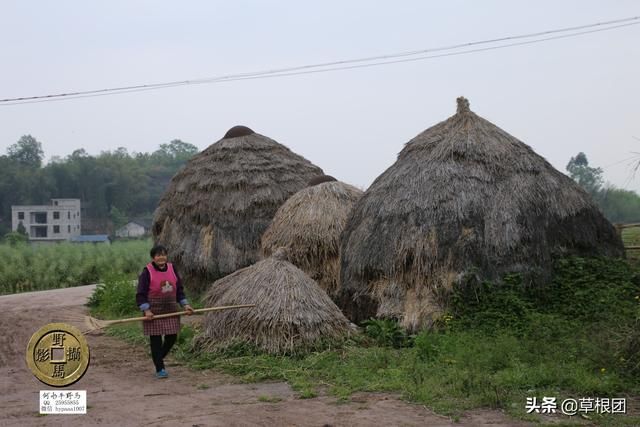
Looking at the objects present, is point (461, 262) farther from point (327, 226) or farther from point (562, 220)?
point (327, 226)


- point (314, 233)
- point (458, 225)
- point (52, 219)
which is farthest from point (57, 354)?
point (52, 219)

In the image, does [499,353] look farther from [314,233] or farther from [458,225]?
[314,233]

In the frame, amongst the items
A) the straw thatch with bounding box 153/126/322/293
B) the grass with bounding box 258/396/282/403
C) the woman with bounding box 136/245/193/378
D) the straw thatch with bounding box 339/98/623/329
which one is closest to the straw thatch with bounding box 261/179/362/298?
the straw thatch with bounding box 339/98/623/329

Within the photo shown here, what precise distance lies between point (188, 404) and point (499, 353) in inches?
112

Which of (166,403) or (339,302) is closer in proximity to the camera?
(166,403)

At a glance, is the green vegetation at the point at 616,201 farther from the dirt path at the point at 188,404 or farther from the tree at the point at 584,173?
the dirt path at the point at 188,404

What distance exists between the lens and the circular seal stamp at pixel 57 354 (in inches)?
244

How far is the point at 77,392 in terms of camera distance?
21.8 ft

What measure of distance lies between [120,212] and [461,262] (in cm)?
4245

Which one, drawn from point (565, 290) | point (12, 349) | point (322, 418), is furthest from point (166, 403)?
point (565, 290)

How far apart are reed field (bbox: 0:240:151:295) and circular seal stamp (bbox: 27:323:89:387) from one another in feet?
43.2

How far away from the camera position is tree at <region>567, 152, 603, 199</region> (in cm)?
3470

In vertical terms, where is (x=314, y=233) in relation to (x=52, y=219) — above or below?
below

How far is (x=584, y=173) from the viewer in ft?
124
